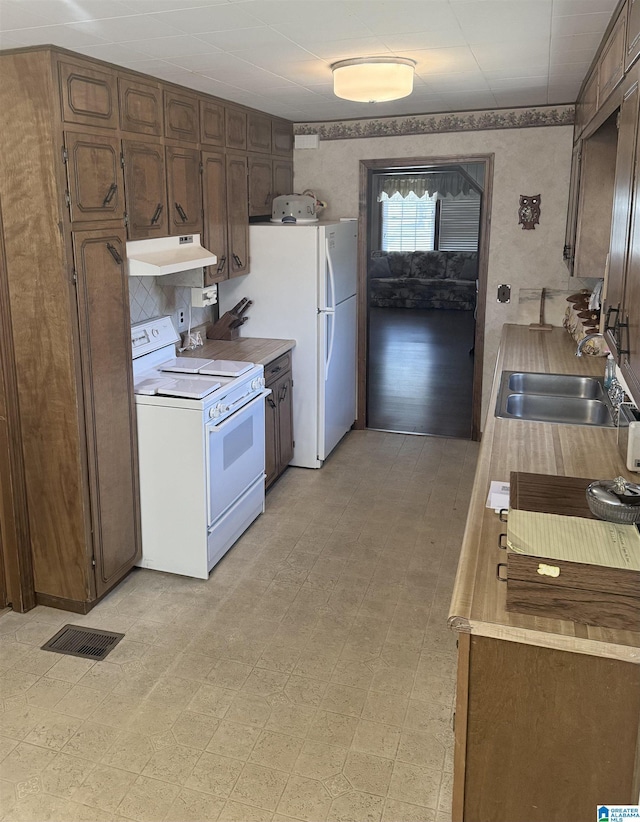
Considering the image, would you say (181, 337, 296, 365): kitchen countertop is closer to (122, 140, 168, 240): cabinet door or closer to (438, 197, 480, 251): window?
(122, 140, 168, 240): cabinet door

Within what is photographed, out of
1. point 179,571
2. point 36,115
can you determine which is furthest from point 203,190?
point 179,571

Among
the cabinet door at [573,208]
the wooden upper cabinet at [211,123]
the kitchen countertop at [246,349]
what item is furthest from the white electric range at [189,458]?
the cabinet door at [573,208]

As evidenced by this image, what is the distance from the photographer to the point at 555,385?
3.62 meters

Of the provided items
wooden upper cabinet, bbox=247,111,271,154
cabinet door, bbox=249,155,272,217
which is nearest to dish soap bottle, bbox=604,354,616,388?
cabinet door, bbox=249,155,272,217

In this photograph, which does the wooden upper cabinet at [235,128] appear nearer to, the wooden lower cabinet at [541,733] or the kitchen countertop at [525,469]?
the kitchen countertop at [525,469]

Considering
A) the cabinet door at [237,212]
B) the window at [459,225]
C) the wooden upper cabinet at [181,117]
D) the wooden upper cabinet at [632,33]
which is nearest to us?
the wooden upper cabinet at [632,33]

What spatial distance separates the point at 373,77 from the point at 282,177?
6.91 ft

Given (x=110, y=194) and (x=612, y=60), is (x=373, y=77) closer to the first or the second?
(x=612, y=60)

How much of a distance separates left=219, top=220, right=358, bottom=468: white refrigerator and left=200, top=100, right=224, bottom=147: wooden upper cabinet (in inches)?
27.9

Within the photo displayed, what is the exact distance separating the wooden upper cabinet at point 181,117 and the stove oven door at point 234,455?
1.44 metres

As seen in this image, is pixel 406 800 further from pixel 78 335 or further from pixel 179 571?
pixel 78 335

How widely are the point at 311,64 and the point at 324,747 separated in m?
2.80

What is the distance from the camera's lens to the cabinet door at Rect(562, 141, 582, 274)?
3.91 metres

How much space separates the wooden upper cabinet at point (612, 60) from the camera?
7.13 feet
